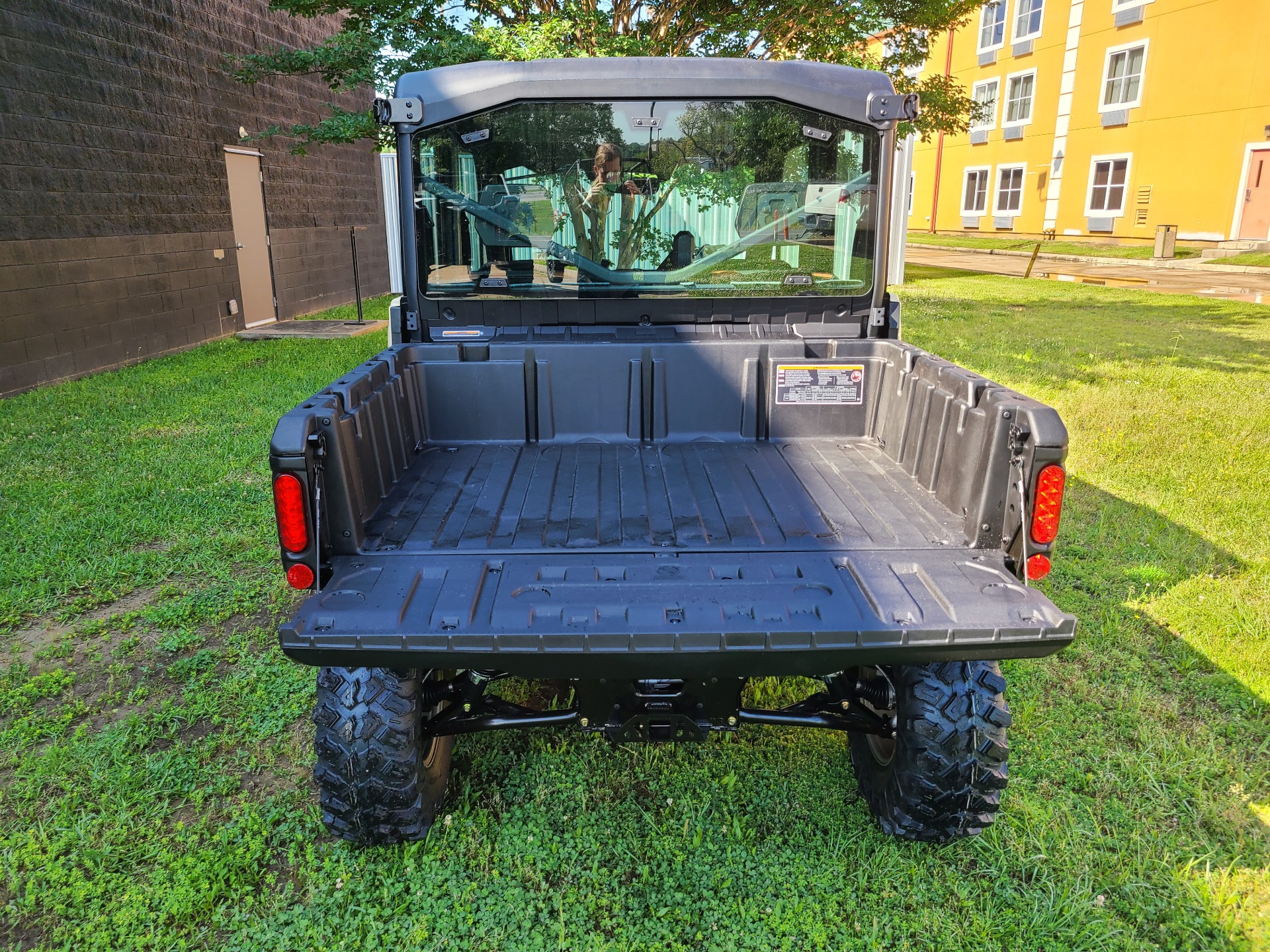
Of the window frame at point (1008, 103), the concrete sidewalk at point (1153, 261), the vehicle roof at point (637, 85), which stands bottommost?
the concrete sidewalk at point (1153, 261)

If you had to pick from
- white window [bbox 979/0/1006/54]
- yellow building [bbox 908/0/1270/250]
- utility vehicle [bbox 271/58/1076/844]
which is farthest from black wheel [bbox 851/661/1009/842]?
white window [bbox 979/0/1006/54]

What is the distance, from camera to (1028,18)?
2909 centimetres

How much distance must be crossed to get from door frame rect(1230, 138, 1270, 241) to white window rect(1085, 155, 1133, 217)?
3907 mm

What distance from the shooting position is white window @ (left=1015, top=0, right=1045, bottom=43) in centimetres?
2859

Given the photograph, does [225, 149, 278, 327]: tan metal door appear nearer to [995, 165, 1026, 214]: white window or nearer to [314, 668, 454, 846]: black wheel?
[314, 668, 454, 846]: black wheel

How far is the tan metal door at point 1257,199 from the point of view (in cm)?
2149

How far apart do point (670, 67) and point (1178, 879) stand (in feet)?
11.3

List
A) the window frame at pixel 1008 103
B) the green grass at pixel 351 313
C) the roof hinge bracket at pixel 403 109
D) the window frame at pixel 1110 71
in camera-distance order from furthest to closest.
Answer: the window frame at pixel 1008 103
the window frame at pixel 1110 71
the green grass at pixel 351 313
the roof hinge bracket at pixel 403 109

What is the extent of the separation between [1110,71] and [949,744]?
30250mm

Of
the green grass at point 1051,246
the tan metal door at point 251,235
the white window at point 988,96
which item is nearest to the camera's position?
the tan metal door at point 251,235

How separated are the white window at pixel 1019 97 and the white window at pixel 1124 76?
135 inches

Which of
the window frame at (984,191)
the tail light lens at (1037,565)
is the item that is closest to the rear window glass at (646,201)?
the tail light lens at (1037,565)

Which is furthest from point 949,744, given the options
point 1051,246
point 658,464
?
point 1051,246

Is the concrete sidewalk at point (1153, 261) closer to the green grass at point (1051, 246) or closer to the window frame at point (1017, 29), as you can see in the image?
the green grass at point (1051, 246)
